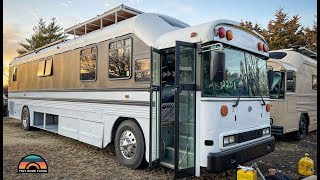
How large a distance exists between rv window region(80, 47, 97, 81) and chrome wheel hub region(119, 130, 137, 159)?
5.77 ft

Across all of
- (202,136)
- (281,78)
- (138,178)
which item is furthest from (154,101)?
(281,78)

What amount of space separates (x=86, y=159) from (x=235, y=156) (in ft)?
11.4

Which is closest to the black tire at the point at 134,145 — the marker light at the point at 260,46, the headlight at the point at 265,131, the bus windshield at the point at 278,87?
the headlight at the point at 265,131

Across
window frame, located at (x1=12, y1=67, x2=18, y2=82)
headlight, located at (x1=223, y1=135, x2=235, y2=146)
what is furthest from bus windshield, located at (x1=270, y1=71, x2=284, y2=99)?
window frame, located at (x1=12, y1=67, x2=18, y2=82)

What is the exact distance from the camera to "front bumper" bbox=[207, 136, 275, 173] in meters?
4.25

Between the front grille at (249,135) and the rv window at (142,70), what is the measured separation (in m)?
1.92

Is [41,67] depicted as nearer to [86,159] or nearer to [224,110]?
[86,159]

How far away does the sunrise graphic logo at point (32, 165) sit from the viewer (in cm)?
557

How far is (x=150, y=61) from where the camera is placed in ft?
16.0

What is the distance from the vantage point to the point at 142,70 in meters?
5.25

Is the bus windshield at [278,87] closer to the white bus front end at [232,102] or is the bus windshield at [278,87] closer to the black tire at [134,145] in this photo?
the white bus front end at [232,102]

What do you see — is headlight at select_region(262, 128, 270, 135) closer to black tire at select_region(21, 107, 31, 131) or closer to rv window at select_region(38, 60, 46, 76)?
rv window at select_region(38, 60, 46, 76)

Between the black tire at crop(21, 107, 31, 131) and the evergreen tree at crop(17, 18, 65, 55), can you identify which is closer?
the black tire at crop(21, 107, 31, 131)

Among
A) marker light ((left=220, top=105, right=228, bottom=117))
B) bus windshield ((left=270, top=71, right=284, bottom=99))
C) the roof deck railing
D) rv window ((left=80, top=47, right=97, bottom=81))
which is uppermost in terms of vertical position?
the roof deck railing
